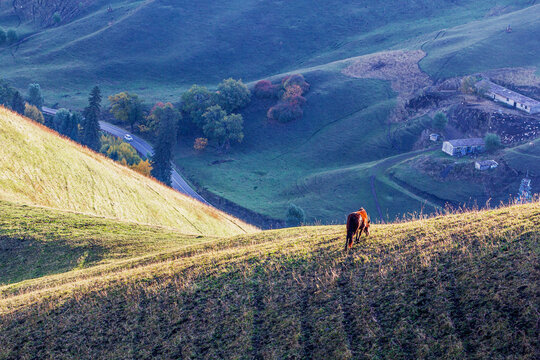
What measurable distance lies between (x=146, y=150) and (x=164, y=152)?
80.1ft

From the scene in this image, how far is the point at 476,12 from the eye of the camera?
174 m

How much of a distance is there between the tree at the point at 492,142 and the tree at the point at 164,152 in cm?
6900

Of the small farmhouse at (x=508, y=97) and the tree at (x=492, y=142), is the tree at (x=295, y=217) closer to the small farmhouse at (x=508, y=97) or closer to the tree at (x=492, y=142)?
the tree at (x=492, y=142)

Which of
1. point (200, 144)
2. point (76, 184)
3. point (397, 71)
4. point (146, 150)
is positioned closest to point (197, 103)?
point (200, 144)

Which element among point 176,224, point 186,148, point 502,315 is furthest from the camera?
point 186,148

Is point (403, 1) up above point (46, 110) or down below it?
above

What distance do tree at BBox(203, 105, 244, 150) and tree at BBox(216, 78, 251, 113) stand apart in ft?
19.1

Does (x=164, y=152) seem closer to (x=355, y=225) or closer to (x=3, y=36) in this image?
(x=355, y=225)

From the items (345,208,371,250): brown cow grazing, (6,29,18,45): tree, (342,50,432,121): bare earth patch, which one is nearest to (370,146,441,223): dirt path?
(342,50,432,121): bare earth patch

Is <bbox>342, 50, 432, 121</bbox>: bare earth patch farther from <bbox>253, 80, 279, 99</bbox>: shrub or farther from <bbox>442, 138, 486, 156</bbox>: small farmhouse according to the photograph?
<bbox>253, 80, 279, 99</bbox>: shrub

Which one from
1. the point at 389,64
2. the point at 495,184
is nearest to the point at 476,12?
the point at 389,64

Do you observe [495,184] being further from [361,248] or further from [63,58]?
[63,58]

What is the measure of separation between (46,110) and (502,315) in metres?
144

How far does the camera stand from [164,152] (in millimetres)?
96312
